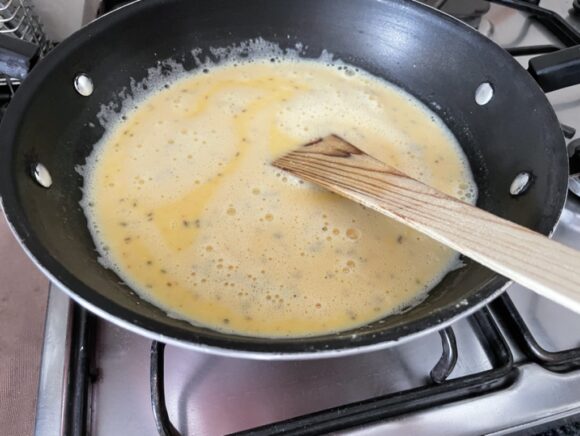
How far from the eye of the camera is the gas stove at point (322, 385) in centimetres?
61

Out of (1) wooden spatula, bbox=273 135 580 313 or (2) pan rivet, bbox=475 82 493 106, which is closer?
(1) wooden spatula, bbox=273 135 580 313

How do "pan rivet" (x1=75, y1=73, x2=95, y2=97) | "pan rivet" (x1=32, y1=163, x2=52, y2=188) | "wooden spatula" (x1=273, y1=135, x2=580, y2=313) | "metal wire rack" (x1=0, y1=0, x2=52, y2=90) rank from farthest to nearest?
"metal wire rack" (x1=0, y1=0, x2=52, y2=90) → "pan rivet" (x1=75, y1=73, x2=95, y2=97) → "pan rivet" (x1=32, y1=163, x2=52, y2=188) → "wooden spatula" (x1=273, y1=135, x2=580, y2=313)

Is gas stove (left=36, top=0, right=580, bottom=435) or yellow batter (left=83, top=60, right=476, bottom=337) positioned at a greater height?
yellow batter (left=83, top=60, right=476, bottom=337)

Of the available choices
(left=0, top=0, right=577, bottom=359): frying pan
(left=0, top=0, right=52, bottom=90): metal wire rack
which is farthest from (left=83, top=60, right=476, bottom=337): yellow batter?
(left=0, top=0, right=52, bottom=90): metal wire rack

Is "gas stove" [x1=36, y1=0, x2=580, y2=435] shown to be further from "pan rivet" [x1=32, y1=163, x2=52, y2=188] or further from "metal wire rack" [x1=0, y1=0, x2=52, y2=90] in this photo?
"metal wire rack" [x1=0, y1=0, x2=52, y2=90]

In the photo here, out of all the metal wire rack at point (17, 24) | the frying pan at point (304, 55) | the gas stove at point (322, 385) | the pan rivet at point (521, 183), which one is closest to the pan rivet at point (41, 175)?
the frying pan at point (304, 55)

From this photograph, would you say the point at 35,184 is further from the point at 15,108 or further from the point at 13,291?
the point at 13,291

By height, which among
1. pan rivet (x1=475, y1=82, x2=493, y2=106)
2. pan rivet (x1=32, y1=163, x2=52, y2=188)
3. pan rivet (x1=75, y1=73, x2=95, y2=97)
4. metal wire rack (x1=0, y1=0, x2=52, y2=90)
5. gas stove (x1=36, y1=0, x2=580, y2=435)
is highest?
metal wire rack (x1=0, y1=0, x2=52, y2=90)

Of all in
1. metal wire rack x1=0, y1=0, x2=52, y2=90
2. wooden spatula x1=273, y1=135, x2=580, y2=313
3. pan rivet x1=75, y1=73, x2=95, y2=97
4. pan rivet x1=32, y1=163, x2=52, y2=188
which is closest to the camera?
wooden spatula x1=273, y1=135, x2=580, y2=313

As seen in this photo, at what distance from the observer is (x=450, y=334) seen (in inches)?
25.5

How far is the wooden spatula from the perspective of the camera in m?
0.52

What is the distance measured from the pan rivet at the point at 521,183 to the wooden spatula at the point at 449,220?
0.46 ft

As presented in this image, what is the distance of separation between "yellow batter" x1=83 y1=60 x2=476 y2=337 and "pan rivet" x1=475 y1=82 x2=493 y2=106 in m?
0.09

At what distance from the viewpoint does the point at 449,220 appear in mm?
610
